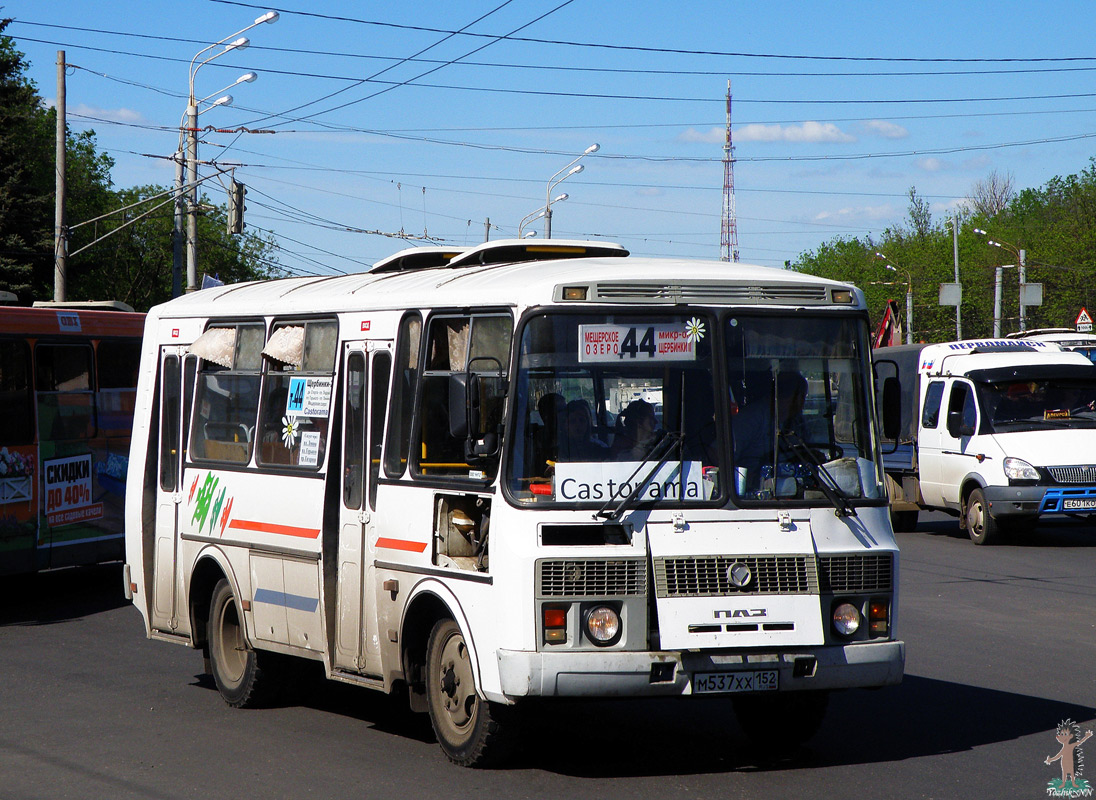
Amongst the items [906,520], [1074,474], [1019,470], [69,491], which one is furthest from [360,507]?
[906,520]

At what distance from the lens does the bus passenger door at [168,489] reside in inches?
419

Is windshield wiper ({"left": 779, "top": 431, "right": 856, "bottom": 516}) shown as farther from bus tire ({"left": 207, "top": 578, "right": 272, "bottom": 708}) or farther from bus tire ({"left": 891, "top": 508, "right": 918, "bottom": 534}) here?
bus tire ({"left": 891, "top": 508, "right": 918, "bottom": 534})

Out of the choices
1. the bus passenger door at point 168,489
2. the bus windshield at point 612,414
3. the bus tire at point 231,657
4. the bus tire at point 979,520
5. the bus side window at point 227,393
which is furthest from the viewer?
the bus tire at point 979,520

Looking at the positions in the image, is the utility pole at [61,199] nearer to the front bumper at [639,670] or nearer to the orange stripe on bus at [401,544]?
the orange stripe on bus at [401,544]

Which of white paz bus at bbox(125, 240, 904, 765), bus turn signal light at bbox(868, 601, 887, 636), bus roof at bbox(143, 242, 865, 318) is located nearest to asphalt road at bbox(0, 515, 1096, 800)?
white paz bus at bbox(125, 240, 904, 765)

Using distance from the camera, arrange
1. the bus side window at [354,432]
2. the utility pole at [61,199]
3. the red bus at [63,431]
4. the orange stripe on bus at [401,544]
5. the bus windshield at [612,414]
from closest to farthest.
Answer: the bus windshield at [612,414], the orange stripe on bus at [401,544], the bus side window at [354,432], the red bus at [63,431], the utility pole at [61,199]

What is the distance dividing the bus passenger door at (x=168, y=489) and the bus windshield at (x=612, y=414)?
170 inches

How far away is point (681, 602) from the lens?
23.3 ft

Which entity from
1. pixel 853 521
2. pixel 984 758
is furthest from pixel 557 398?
pixel 984 758

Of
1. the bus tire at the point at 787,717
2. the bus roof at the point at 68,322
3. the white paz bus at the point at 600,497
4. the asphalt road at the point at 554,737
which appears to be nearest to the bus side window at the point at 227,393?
the white paz bus at the point at 600,497

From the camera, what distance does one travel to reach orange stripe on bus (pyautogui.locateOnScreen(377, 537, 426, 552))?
25.9 feet

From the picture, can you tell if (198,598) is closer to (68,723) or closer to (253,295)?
(68,723)

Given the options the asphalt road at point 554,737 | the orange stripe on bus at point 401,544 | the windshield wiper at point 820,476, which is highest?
the windshield wiper at point 820,476

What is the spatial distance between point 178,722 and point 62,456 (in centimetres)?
706
